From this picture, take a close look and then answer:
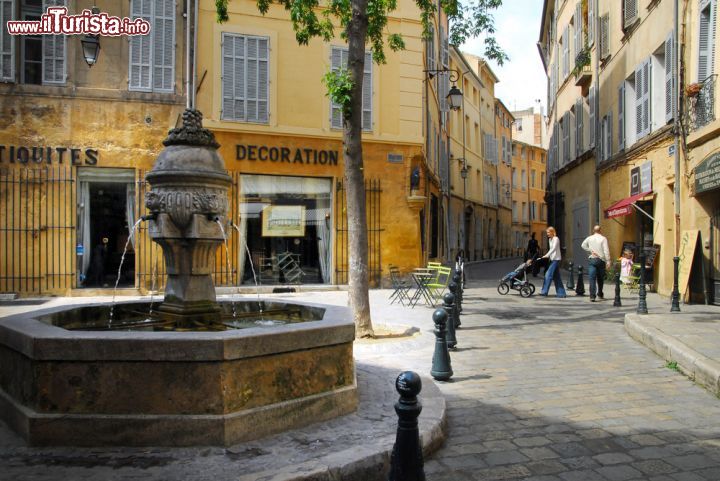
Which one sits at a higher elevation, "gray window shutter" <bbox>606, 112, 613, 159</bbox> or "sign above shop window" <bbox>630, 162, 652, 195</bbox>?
"gray window shutter" <bbox>606, 112, 613, 159</bbox>

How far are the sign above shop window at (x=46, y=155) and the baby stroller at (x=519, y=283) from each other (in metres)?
10.6

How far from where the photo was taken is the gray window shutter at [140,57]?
15.2 meters

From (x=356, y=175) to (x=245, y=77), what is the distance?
8846 millimetres

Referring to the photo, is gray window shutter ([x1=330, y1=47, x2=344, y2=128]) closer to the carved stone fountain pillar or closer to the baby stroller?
the baby stroller

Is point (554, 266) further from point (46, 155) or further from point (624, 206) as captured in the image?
point (46, 155)

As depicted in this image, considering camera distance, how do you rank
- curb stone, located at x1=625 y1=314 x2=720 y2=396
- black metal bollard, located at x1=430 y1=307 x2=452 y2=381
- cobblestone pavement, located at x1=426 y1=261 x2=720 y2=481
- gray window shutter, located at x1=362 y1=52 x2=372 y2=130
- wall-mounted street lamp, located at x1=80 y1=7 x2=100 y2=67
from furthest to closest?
gray window shutter, located at x1=362 y1=52 x2=372 y2=130 < wall-mounted street lamp, located at x1=80 y1=7 x2=100 y2=67 < black metal bollard, located at x1=430 y1=307 x2=452 y2=381 < curb stone, located at x1=625 y1=314 x2=720 y2=396 < cobblestone pavement, located at x1=426 y1=261 x2=720 y2=481

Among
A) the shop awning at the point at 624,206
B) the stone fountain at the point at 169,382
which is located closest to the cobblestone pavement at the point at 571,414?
the stone fountain at the point at 169,382

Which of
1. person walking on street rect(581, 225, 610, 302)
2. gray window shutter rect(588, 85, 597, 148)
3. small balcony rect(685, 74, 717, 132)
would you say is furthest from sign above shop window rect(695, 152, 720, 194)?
gray window shutter rect(588, 85, 597, 148)

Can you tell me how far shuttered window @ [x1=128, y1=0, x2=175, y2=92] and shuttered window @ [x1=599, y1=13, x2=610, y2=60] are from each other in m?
12.6

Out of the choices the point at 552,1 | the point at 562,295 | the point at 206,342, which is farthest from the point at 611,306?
the point at 552,1

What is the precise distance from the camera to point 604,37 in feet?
61.6

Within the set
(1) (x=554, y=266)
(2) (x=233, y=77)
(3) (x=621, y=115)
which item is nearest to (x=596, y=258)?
(1) (x=554, y=266)

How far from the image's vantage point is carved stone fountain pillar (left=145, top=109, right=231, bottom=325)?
5277 mm

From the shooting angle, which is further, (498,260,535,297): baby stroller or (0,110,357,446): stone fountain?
(498,260,535,297): baby stroller
